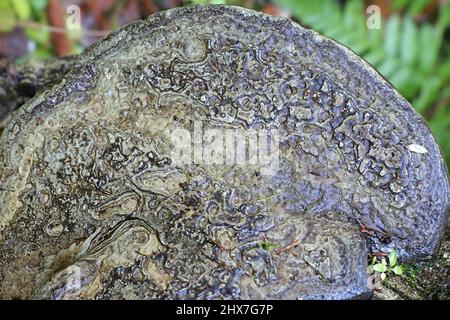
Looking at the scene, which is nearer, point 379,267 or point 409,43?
point 379,267

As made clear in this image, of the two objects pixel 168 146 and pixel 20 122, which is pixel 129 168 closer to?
pixel 168 146

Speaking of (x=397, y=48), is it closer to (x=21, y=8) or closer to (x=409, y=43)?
(x=409, y=43)

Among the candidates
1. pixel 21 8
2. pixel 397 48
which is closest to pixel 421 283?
pixel 397 48

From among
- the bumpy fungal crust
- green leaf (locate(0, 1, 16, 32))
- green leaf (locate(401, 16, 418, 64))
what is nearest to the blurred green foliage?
green leaf (locate(401, 16, 418, 64))

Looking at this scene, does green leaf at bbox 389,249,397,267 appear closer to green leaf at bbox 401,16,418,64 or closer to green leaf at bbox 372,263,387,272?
green leaf at bbox 372,263,387,272

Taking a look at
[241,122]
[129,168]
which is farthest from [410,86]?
[129,168]
